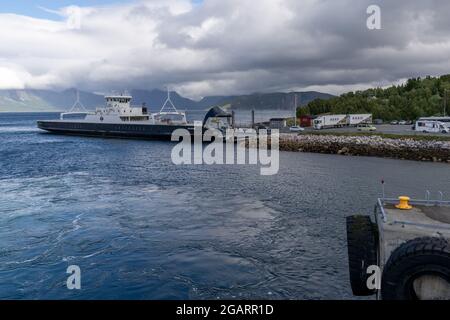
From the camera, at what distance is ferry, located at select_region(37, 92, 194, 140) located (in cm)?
9838

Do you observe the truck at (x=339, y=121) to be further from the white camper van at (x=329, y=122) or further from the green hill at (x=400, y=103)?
the green hill at (x=400, y=103)

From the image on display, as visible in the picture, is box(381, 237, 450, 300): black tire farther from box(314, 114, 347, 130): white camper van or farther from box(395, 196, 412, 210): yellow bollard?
box(314, 114, 347, 130): white camper van

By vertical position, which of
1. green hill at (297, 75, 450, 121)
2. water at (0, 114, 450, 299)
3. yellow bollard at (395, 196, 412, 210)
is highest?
green hill at (297, 75, 450, 121)

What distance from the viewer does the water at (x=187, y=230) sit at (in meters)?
16.1

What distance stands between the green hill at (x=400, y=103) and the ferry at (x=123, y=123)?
223ft

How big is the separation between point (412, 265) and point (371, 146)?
59965 millimetres

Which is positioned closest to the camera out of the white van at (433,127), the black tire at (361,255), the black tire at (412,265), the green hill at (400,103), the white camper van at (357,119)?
the black tire at (412,265)

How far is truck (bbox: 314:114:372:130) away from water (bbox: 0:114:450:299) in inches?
2383

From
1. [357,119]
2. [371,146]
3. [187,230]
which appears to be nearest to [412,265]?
[187,230]

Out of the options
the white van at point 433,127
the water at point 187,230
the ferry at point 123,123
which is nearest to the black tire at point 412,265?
the water at point 187,230

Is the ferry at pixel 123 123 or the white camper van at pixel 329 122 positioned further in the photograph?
the white camper van at pixel 329 122

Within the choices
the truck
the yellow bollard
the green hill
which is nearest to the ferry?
the truck

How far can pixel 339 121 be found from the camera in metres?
113
